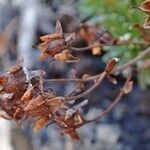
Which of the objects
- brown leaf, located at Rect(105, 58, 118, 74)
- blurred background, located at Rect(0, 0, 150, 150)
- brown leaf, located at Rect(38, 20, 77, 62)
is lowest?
blurred background, located at Rect(0, 0, 150, 150)

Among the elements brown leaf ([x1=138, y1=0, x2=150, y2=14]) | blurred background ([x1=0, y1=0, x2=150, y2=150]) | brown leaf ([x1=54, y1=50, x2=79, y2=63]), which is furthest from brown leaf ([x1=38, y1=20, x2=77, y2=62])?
blurred background ([x1=0, y1=0, x2=150, y2=150])

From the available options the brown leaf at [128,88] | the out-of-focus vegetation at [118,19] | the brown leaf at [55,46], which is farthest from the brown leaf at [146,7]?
the out-of-focus vegetation at [118,19]

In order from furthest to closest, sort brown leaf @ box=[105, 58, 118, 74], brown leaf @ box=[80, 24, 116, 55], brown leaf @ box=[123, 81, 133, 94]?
brown leaf @ box=[80, 24, 116, 55] → brown leaf @ box=[123, 81, 133, 94] → brown leaf @ box=[105, 58, 118, 74]

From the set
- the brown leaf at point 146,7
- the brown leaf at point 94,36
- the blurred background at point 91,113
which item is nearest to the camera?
the brown leaf at point 146,7

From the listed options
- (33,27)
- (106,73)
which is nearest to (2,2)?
(33,27)

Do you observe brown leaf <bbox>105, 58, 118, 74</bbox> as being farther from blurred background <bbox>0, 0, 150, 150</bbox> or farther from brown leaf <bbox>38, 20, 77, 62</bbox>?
blurred background <bbox>0, 0, 150, 150</bbox>

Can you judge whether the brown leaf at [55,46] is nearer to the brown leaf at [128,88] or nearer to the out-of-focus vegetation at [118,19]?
the brown leaf at [128,88]

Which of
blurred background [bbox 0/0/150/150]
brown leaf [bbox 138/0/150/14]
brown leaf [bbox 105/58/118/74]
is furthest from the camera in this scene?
blurred background [bbox 0/0/150/150]

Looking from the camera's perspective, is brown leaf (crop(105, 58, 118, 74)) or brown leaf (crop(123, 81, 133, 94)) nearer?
brown leaf (crop(105, 58, 118, 74))

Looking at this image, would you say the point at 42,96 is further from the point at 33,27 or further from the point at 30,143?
the point at 33,27
